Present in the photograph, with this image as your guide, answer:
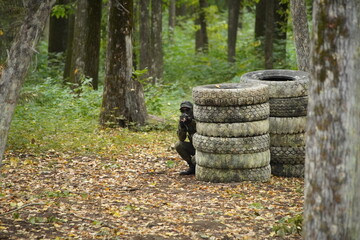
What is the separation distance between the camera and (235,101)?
8586 millimetres

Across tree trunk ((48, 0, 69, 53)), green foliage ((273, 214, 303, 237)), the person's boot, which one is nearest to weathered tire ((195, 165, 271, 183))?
the person's boot

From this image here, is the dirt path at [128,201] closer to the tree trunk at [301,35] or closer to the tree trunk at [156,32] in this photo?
the tree trunk at [301,35]

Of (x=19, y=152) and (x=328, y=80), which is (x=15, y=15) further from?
(x=328, y=80)

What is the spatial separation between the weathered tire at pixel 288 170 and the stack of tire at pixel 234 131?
23.3 inches

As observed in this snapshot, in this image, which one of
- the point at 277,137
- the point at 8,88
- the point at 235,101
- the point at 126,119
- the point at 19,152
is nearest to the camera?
the point at 8,88

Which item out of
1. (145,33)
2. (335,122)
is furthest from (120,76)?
(335,122)

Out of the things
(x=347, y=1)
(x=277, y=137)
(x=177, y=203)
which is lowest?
(x=177, y=203)

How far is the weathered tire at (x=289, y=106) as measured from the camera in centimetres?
916

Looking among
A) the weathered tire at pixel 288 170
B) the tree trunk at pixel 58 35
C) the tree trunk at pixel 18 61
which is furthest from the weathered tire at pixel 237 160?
the tree trunk at pixel 58 35

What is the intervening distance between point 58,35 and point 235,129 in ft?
60.8

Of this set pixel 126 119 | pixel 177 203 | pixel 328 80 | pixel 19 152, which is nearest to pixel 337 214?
pixel 328 80

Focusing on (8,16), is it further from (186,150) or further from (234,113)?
(234,113)

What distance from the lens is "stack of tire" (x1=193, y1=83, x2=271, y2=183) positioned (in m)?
8.63

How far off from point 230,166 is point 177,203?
1.41 m
